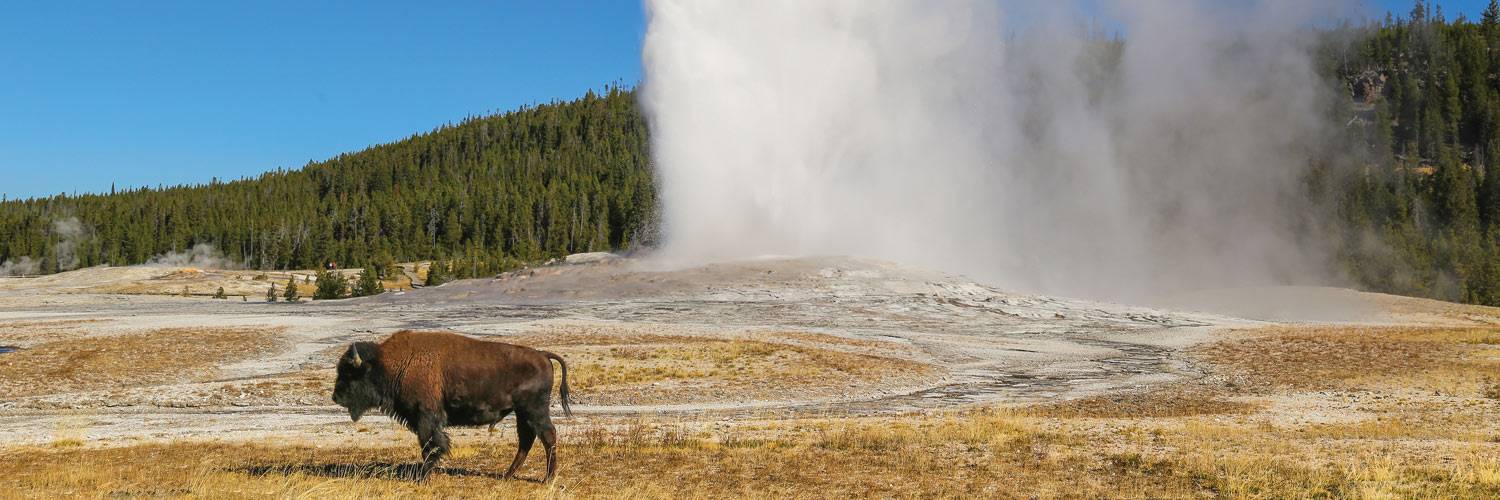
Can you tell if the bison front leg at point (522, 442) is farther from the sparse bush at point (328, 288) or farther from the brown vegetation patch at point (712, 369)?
the sparse bush at point (328, 288)

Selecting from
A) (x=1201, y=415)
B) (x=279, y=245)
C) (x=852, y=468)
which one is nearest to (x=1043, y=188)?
(x=279, y=245)

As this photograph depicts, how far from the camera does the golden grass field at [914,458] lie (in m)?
10.3

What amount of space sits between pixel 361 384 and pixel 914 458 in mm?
7313

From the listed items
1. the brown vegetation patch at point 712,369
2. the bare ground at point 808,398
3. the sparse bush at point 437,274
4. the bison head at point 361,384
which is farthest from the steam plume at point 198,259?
the bison head at point 361,384

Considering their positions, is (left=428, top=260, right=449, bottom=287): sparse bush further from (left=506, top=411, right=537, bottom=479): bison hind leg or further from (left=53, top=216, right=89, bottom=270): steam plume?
(left=506, top=411, right=537, bottom=479): bison hind leg

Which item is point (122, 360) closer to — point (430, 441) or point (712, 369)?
point (712, 369)

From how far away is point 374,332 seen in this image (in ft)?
128

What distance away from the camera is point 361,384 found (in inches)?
416

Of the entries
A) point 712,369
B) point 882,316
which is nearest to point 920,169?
point 882,316

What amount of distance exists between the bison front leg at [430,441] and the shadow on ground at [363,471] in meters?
0.15

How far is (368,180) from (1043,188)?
443ft

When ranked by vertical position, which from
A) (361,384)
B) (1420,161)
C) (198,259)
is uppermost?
(1420,161)

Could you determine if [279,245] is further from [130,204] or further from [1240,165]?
[1240,165]

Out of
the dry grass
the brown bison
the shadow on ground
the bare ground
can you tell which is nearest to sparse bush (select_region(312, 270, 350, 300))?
the bare ground
